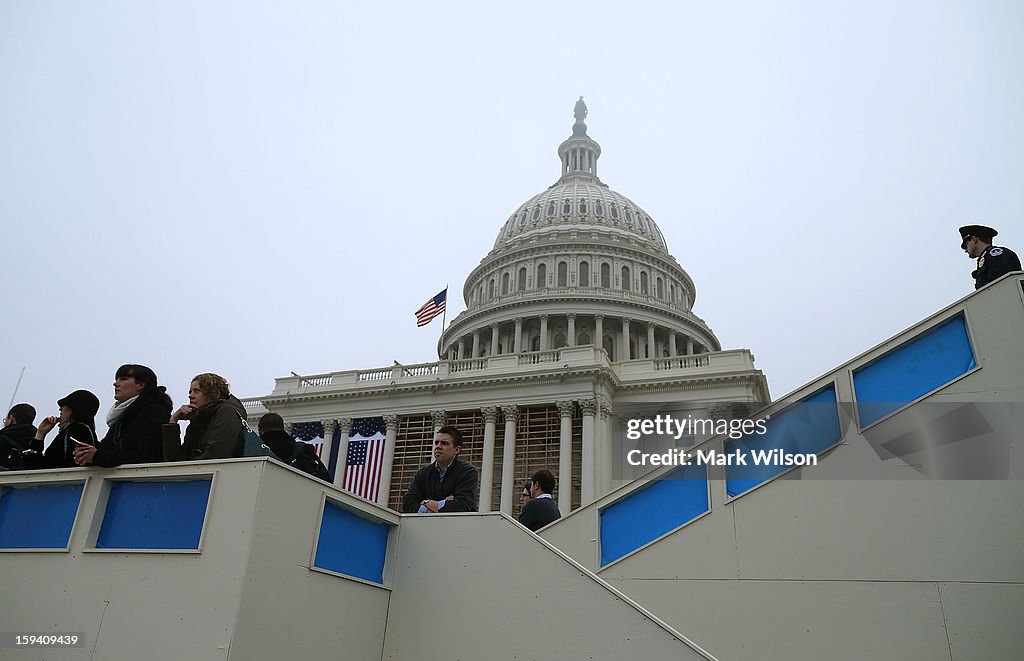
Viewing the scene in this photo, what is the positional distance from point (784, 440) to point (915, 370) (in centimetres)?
163

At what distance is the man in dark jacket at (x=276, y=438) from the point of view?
283 inches

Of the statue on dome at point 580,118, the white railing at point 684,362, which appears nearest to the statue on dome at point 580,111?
the statue on dome at point 580,118

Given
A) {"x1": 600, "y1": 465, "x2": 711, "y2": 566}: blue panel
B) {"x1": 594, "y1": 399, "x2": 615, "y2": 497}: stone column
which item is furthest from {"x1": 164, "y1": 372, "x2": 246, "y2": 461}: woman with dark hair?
{"x1": 594, "y1": 399, "x2": 615, "y2": 497}: stone column

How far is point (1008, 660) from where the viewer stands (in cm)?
637

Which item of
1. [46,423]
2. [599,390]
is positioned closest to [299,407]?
[599,390]

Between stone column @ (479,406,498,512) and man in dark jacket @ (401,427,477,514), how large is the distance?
95.9ft

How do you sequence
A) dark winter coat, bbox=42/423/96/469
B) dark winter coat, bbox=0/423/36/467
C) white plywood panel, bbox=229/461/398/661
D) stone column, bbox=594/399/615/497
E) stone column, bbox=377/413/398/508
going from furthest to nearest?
stone column, bbox=377/413/398/508
stone column, bbox=594/399/615/497
dark winter coat, bbox=0/423/36/467
dark winter coat, bbox=42/423/96/469
white plywood panel, bbox=229/461/398/661

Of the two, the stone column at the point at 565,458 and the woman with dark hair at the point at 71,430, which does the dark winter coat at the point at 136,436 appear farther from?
the stone column at the point at 565,458

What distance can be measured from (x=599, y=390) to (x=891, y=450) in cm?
3036

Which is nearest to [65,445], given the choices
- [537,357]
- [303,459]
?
[303,459]

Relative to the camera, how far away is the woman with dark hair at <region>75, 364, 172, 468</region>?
5.76 meters

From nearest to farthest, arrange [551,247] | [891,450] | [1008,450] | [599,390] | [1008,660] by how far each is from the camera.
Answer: [1008,660] < [1008,450] < [891,450] < [599,390] < [551,247]

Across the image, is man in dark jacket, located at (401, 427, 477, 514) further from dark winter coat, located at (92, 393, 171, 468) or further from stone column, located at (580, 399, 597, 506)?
stone column, located at (580, 399, 597, 506)

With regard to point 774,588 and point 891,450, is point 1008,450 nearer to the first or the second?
point 891,450
